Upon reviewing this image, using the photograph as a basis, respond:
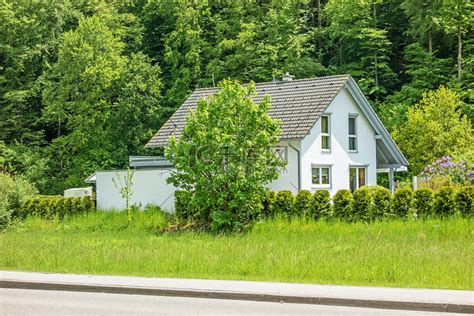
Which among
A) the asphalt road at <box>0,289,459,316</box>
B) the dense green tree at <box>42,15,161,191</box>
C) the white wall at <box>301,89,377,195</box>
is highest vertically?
the dense green tree at <box>42,15,161,191</box>

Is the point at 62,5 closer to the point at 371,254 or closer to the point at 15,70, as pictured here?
the point at 15,70

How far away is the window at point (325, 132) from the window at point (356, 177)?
87.2 inches

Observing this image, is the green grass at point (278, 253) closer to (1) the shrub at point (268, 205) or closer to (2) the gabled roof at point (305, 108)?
(1) the shrub at point (268, 205)

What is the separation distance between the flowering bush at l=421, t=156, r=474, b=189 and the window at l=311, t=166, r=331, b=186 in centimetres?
484

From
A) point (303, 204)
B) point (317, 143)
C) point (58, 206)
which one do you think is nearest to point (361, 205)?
point (303, 204)

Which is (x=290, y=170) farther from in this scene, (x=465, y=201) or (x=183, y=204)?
(x=465, y=201)

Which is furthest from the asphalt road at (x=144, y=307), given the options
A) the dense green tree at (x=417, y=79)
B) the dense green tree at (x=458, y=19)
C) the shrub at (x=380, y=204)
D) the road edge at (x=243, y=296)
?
the dense green tree at (x=458, y=19)

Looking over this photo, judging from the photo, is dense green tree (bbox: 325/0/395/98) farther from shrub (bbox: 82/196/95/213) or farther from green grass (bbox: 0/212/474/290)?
green grass (bbox: 0/212/474/290)

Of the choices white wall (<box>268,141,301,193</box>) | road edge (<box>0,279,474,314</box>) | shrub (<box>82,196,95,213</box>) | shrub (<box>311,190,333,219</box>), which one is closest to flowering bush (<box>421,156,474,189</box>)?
white wall (<box>268,141,301,193</box>)

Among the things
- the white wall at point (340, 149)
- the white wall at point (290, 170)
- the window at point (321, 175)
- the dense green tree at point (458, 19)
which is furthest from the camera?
the dense green tree at point (458, 19)

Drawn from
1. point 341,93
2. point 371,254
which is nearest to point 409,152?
point 341,93

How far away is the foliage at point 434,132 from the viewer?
152 feet

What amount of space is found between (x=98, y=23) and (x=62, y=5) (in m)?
6.34

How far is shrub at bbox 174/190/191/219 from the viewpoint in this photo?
102ft
